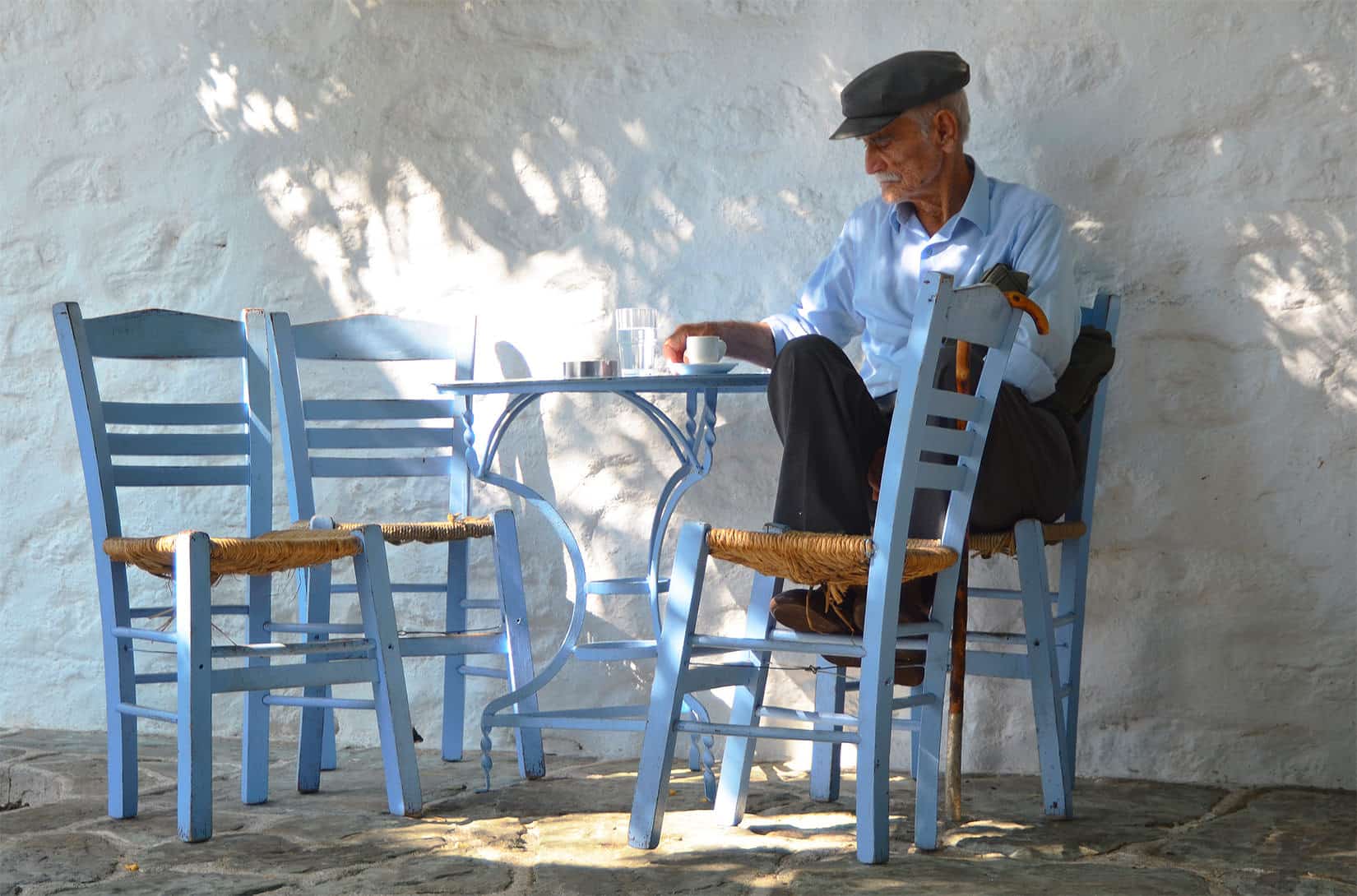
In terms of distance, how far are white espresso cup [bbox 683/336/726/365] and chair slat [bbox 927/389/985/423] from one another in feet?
2.35

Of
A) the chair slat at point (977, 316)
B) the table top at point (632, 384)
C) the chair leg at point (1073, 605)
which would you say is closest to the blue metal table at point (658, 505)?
the table top at point (632, 384)

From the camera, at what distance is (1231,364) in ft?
11.4

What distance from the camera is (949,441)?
2.69 metres

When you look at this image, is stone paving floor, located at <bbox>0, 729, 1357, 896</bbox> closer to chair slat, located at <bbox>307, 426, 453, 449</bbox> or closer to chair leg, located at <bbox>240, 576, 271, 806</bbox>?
chair leg, located at <bbox>240, 576, 271, 806</bbox>

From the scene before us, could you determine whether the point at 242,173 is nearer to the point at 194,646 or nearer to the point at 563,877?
the point at 194,646

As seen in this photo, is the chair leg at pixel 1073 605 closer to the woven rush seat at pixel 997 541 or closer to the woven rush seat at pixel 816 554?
the woven rush seat at pixel 997 541

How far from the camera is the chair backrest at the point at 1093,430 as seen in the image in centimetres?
337

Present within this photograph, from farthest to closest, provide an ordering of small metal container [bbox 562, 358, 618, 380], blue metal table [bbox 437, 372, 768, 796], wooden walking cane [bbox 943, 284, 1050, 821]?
small metal container [bbox 562, 358, 618, 380] < blue metal table [bbox 437, 372, 768, 796] < wooden walking cane [bbox 943, 284, 1050, 821]

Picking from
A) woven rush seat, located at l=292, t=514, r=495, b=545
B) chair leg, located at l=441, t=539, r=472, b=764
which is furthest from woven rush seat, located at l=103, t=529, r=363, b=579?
chair leg, located at l=441, t=539, r=472, b=764

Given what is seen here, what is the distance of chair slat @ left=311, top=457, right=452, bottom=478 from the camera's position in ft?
12.2

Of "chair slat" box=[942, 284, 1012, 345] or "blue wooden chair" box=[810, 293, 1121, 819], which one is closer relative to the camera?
"chair slat" box=[942, 284, 1012, 345]

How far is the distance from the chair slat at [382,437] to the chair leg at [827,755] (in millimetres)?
1194

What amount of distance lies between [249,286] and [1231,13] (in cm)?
272

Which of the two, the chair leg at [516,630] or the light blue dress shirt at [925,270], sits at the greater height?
the light blue dress shirt at [925,270]
